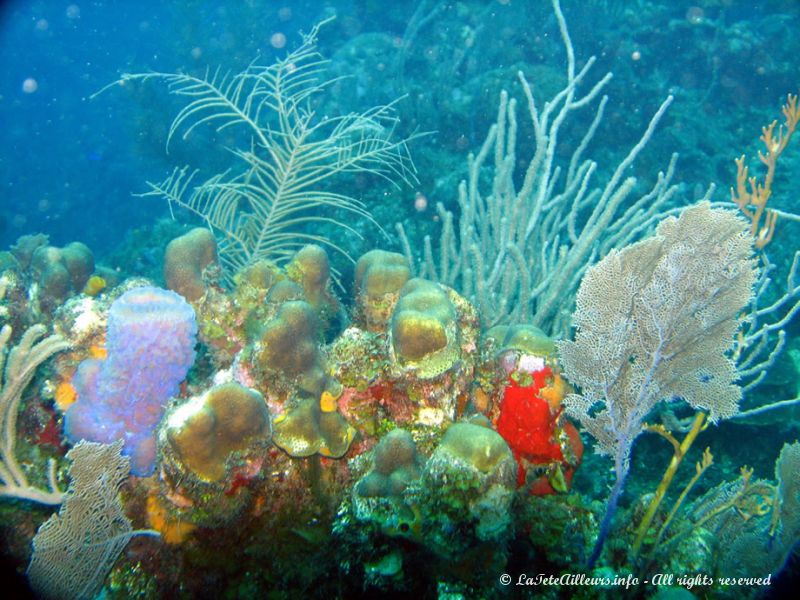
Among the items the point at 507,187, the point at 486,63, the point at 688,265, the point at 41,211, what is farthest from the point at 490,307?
the point at 41,211

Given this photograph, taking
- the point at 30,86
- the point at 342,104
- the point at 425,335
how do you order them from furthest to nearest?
the point at 30,86, the point at 342,104, the point at 425,335

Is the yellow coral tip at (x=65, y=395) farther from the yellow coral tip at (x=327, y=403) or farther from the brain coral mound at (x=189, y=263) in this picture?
the yellow coral tip at (x=327, y=403)

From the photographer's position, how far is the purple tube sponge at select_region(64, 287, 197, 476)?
251cm

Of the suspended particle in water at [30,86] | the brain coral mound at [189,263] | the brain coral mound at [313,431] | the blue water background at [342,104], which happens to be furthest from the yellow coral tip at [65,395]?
the suspended particle in water at [30,86]

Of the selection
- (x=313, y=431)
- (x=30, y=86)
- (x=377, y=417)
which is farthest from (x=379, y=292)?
(x=30, y=86)

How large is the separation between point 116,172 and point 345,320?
2861 centimetres

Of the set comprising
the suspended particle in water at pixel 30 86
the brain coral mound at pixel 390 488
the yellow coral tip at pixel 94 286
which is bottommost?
the suspended particle in water at pixel 30 86

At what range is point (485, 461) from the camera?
85.9 inches

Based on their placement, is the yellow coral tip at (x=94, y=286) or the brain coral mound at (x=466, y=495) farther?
the yellow coral tip at (x=94, y=286)

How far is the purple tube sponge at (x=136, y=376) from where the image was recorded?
98.7 inches

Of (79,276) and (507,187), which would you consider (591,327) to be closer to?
(507,187)

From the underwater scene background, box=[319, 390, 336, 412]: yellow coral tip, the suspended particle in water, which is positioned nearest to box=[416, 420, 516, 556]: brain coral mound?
the underwater scene background

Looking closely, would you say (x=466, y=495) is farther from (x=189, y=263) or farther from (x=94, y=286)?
(x=94, y=286)

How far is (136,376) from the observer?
2537mm
